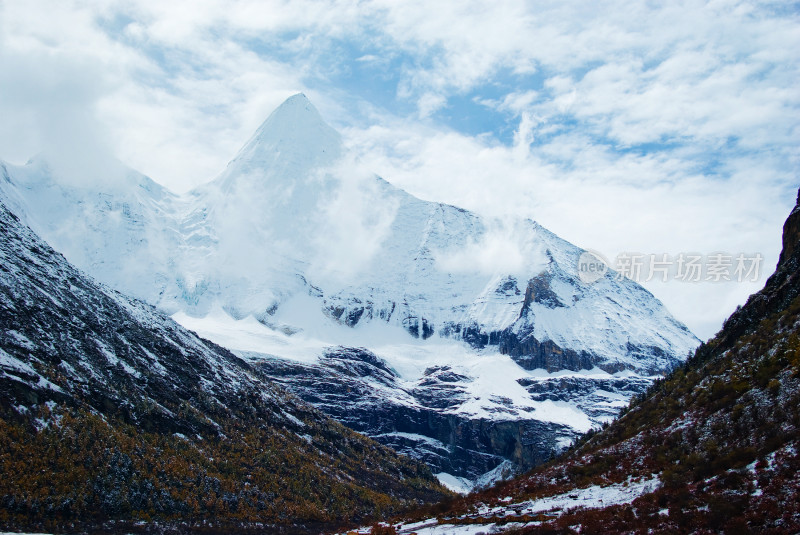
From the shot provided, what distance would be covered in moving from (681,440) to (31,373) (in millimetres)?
122364

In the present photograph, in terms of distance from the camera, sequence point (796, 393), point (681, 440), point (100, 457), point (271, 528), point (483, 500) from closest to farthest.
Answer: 1. point (796, 393)
2. point (681, 440)
3. point (483, 500)
4. point (100, 457)
5. point (271, 528)

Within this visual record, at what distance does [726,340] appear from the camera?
7131 centimetres

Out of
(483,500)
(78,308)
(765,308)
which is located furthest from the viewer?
(78,308)

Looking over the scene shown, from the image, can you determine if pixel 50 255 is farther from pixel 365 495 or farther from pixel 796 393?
pixel 796 393

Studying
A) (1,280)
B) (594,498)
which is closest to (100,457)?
(1,280)

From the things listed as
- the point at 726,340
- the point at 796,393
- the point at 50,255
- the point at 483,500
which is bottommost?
the point at 483,500

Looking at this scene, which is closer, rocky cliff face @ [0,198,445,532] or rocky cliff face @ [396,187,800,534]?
rocky cliff face @ [396,187,800,534]

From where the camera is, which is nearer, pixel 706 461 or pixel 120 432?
pixel 706 461

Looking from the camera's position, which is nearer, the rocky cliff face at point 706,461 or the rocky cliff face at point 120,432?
the rocky cliff face at point 706,461

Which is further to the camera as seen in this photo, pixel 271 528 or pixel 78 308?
pixel 78 308

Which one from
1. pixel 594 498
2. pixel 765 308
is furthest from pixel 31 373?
pixel 765 308

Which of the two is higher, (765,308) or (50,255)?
(50,255)

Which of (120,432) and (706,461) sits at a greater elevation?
(706,461)

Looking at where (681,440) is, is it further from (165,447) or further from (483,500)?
(165,447)
